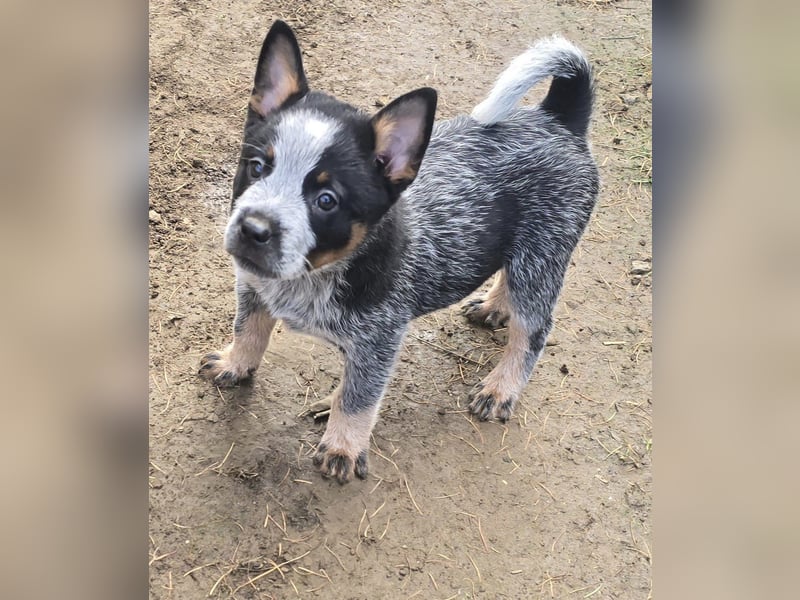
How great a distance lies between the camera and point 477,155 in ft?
9.46

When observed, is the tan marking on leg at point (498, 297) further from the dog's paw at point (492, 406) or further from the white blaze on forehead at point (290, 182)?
the white blaze on forehead at point (290, 182)

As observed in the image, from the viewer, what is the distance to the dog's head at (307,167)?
2164 millimetres

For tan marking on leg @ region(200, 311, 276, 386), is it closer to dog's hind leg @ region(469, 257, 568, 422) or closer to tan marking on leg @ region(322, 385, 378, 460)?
tan marking on leg @ region(322, 385, 378, 460)

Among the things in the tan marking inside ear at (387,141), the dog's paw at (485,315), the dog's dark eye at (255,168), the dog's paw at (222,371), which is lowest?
the dog's paw at (222,371)

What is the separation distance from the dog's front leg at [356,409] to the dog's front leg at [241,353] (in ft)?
1.40

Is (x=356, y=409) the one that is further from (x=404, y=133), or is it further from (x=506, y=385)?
(x=404, y=133)

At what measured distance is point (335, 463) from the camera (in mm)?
2898

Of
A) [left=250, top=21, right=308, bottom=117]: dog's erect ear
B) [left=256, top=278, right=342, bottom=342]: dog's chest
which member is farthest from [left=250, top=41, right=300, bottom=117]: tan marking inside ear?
[left=256, top=278, right=342, bottom=342]: dog's chest

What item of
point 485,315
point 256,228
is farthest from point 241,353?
point 485,315

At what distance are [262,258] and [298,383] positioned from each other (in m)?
1.14

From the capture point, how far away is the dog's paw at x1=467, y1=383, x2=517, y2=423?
3.24 metres

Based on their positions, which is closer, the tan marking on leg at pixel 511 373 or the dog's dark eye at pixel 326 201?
the dog's dark eye at pixel 326 201

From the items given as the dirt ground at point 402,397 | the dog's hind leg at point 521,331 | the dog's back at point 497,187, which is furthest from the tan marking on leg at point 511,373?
the dog's back at point 497,187
